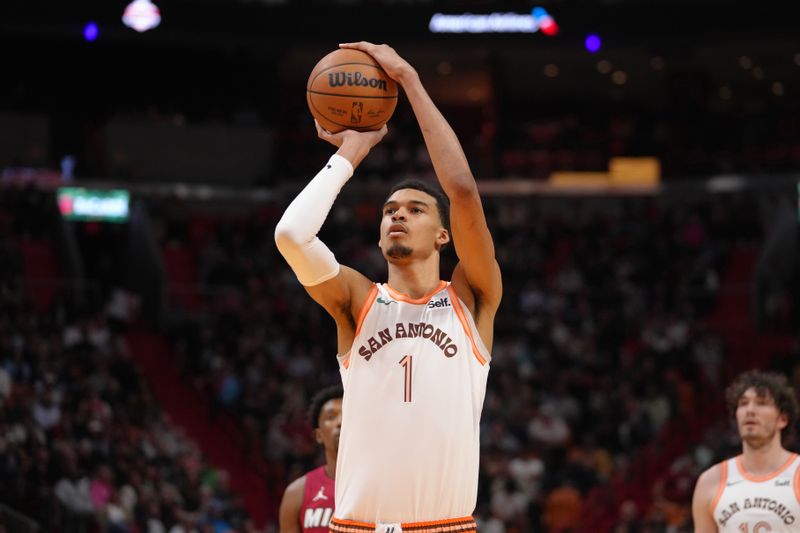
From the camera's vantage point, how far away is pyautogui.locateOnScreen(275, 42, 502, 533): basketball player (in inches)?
181

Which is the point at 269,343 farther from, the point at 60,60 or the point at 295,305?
the point at 60,60

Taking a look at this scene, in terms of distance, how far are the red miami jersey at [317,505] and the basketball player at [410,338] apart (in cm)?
187

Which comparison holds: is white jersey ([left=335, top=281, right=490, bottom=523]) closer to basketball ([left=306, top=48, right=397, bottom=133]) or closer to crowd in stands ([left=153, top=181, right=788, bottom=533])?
basketball ([left=306, top=48, right=397, bottom=133])

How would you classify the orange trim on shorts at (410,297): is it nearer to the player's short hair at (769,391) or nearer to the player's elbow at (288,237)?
the player's elbow at (288,237)

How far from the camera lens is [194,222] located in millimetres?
25406

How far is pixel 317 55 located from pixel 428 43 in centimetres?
315

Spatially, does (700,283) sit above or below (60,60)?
below

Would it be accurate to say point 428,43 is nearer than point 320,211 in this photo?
No

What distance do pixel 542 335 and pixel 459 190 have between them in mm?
17090

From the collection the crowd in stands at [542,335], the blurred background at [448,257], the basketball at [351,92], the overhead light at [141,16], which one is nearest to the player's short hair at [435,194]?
the basketball at [351,92]

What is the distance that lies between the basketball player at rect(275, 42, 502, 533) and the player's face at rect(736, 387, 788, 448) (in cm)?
272

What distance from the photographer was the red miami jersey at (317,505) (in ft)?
21.5

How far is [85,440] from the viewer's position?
1498 centimetres

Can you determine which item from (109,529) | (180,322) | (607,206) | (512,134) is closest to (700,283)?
(607,206)
